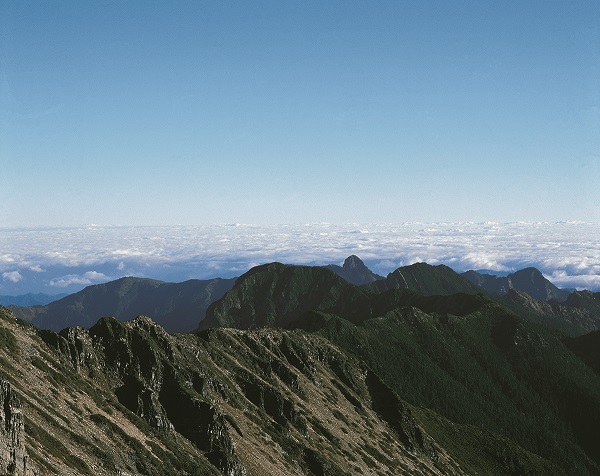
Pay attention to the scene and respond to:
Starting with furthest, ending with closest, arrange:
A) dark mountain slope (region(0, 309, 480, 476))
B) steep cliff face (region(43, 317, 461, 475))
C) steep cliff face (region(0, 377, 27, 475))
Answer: steep cliff face (region(43, 317, 461, 475)) → dark mountain slope (region(0, 309, 480, 476)) → steep cliff face (region(0, 377, 27, 475))

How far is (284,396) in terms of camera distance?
506 ft

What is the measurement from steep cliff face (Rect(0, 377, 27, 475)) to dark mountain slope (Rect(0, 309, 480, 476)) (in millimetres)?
161

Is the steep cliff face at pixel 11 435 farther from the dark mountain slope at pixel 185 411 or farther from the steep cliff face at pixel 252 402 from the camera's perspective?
the steep cliff face at pixel 252 402

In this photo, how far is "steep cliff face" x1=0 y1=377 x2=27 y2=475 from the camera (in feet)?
176

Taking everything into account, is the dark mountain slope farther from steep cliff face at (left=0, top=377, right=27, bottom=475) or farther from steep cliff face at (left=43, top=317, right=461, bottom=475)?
steep cliff face at (left=43, top=317, right=461, bottom=475)

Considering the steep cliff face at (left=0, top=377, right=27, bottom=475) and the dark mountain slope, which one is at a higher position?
the steep cliff face at (left=0, top=377, right=27, bottom=475)

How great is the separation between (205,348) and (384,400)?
81.0 meters

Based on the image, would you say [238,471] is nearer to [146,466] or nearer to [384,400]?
[146,466]

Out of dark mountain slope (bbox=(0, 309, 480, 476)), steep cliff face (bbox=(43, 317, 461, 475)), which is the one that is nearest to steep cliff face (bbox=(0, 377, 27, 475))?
dark mountain slope (bbox=(0, 309, 480, 476))

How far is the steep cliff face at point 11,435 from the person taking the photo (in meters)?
53.7

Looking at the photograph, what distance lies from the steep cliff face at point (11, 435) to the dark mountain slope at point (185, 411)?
0.53 feet

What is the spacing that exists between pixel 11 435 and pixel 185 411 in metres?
52.7

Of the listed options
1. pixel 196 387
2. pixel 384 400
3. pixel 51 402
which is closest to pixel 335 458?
pixel 196 387

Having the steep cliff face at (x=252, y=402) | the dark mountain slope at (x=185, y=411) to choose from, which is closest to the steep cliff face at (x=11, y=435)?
the dark mountain slope at (x=185, y=411)
